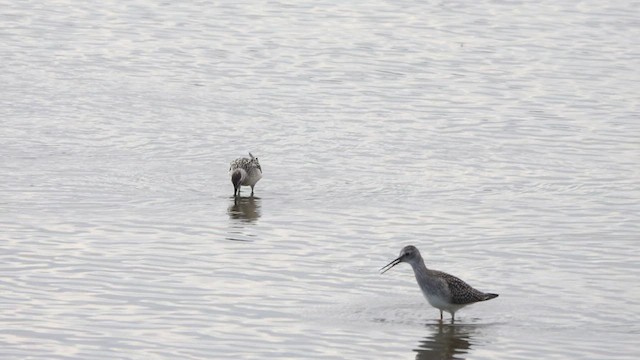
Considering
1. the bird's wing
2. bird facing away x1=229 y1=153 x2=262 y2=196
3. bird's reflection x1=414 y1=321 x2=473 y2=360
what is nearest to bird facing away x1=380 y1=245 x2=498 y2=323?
the bird's wing

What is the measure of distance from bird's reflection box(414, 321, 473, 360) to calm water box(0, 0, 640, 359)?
0.04 m

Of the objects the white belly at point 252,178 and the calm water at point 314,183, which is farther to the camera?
the white belly at point 252,178

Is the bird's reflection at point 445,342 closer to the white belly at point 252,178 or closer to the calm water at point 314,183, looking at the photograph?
the calm water at point 314,183

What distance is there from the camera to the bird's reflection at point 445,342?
13.9 meters

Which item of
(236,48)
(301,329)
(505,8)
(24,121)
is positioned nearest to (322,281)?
(301,329)

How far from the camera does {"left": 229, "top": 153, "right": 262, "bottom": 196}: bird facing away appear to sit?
779 inches

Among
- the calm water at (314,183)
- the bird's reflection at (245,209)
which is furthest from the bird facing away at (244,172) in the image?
the calm water at (314,183)

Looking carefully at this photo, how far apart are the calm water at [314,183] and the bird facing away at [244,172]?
0.99ft

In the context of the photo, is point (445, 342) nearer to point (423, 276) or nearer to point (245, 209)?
point (423, 276)

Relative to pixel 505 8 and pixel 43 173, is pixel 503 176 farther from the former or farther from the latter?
pixel 505 8

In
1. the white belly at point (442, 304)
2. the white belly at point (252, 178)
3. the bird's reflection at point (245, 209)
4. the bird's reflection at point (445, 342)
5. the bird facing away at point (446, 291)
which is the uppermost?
the white belly at point (252, 178)

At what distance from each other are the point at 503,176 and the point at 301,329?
7.65 metres

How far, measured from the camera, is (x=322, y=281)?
15.8 meters

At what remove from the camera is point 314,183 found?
20.6m
